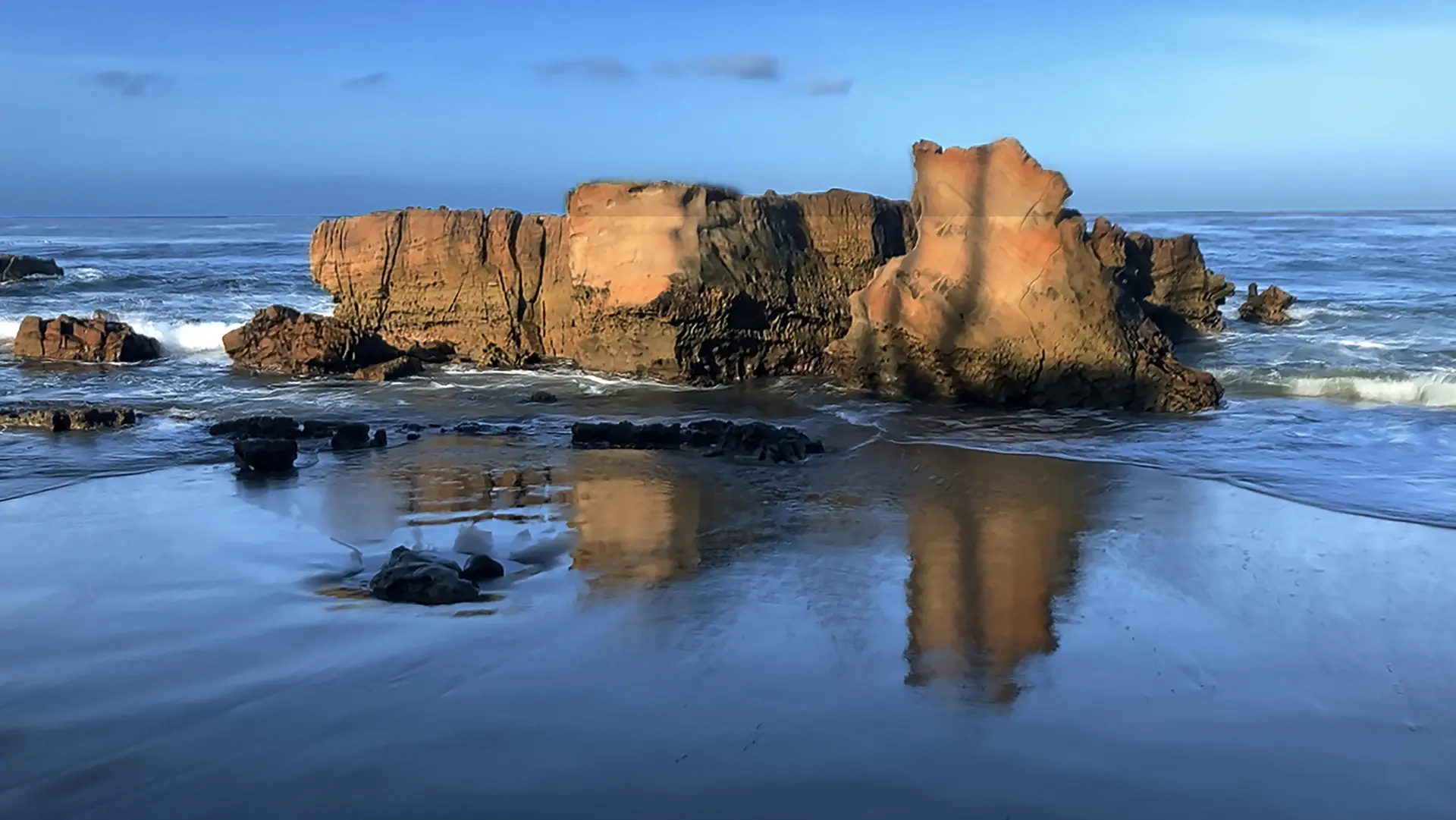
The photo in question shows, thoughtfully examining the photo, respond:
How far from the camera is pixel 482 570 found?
5738 mm

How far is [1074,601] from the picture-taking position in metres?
5.40

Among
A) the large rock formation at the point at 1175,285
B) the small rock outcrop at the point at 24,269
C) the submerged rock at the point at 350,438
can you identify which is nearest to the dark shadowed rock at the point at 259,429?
the submerged rock at the point at 350,438

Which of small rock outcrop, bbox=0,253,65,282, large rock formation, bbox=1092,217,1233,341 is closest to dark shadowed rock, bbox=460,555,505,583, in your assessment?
large rock formation, bbox=1092,217,1233,341

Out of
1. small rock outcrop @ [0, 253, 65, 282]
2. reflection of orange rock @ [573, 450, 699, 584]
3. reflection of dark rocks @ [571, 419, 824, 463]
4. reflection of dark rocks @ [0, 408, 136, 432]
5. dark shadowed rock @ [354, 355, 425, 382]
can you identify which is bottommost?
reflection of orange rock @ [573, 450, 699, 584]

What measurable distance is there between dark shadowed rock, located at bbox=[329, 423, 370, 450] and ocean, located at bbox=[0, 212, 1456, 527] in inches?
32.3

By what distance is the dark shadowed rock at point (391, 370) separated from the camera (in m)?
13.3

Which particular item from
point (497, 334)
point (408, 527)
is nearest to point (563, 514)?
point (408, 527)

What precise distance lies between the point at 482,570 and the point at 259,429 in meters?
4.61

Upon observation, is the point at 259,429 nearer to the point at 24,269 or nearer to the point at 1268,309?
the point at 1268,309

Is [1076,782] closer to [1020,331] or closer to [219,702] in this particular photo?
[219,702]

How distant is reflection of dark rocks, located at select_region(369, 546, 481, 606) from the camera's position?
209 inches

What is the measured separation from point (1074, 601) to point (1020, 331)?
6.08 metres

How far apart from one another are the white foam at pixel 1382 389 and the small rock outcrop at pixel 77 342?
13495mm

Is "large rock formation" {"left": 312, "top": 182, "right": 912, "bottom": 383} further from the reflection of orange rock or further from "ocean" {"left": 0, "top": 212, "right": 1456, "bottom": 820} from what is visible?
the reflection of orange rock
